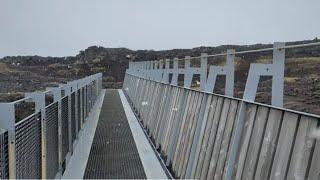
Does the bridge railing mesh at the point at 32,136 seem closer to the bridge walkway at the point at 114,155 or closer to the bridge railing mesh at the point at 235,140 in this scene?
the bridge walkway at the point at 114,155

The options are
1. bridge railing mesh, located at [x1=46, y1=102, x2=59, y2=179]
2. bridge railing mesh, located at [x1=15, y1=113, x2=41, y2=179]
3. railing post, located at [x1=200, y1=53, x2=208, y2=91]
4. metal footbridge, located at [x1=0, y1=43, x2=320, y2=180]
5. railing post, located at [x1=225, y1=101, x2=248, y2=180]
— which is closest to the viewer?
metal footbridge, located at [x1=0, y1=43, x2=320, y2=180]

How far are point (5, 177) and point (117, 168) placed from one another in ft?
14.9

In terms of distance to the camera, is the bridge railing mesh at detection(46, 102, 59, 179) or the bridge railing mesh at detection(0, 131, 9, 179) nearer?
the bridge railing mesh at detection(0, 131, 9, 179)

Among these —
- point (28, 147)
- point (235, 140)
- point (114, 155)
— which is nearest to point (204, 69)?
point (235, 140)

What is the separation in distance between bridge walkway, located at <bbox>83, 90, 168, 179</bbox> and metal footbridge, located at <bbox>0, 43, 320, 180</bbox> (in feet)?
0.05

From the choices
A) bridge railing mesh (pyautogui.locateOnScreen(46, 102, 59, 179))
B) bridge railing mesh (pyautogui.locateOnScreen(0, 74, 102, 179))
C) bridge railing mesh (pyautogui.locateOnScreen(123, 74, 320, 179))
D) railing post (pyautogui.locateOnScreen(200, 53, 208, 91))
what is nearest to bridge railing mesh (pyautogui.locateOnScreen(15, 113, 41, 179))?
bridge railing mesh (pyautogui.locateOnScreen(0, 74, 102, 179))

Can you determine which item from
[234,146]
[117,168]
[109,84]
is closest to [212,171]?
[234,146]

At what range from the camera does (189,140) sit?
634 cm

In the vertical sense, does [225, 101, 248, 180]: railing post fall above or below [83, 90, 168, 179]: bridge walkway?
above

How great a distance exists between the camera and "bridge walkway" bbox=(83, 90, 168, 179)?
7.50m

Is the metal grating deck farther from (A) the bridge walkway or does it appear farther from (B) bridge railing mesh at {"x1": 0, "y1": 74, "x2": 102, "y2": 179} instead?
(B) bridge railing mesh at {"x1": 0, "y1": 74, "x2": 102, "y2": 179}

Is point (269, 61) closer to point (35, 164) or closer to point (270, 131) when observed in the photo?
point (270, 131)

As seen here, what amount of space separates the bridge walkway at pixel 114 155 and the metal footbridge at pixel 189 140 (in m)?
0.02

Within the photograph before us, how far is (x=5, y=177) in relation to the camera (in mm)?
3391
